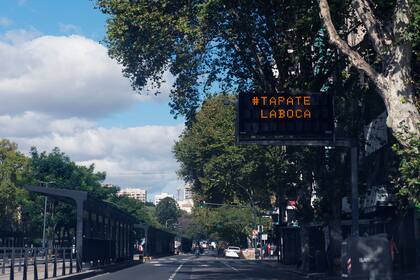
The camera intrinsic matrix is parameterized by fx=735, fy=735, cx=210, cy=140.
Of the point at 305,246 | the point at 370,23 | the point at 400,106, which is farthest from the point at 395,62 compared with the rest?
the point at 305,246

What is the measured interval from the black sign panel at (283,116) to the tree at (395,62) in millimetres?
4707

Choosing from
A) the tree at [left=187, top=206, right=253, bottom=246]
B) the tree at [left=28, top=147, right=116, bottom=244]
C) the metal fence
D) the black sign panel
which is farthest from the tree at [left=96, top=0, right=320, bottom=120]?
the tree at [left=187, top=206, right=253, bottom=246]

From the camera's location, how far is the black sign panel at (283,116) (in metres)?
25.0

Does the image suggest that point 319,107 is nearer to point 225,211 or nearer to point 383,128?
point 383,128

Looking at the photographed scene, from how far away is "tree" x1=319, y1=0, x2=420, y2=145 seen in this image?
19.2 meters

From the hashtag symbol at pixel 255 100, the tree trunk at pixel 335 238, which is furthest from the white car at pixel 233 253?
the hashtag symbol at pixel 255 100

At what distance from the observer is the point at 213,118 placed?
66.5 meters

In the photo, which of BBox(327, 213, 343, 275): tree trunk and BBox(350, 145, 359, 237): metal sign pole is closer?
BBox(350, 145, 359, 237): metal sign pole

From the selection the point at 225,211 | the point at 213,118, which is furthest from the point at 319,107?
the point at 225,211

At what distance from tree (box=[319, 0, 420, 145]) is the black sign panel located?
4707mm

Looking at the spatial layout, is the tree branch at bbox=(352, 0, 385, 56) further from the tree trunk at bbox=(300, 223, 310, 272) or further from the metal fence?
the tree trunk at bbox=(300, 223, 310, 272)

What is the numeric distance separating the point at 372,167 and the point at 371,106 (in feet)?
11.0

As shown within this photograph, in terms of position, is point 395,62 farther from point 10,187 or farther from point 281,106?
point 10,187

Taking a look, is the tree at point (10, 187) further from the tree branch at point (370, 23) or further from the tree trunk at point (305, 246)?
the tree branch at point (370, 23)
